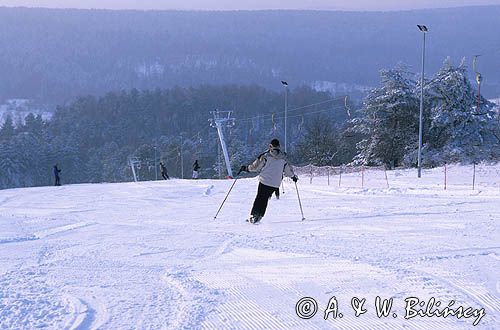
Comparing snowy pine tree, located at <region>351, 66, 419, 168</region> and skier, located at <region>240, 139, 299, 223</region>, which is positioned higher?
snowy pine tree, located at <region>351, 66, 419, 168</region>

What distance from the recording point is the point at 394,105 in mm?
50531

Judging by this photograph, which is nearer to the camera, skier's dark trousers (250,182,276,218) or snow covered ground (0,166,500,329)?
snow covered ground (0,166,500,329)

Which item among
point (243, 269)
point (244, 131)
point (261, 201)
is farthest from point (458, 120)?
point (244, 131)

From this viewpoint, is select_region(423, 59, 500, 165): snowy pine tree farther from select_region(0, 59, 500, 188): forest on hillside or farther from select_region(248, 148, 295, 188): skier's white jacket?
select_region(248, 148, 295, 188): skier's white jacket

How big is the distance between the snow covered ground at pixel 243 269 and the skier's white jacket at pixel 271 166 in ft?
2.79

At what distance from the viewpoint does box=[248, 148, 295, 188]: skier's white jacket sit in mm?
11375

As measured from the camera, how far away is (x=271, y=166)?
452 inches

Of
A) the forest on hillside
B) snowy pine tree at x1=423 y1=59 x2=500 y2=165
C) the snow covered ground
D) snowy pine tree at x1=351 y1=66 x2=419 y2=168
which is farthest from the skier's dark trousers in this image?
snowy pine tree at x1=351 y1=66 x2=419 y2=168

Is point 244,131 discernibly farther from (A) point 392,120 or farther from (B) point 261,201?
(B) point 261,201

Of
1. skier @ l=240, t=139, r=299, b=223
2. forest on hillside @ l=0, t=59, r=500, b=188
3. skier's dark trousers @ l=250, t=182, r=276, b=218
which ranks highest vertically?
forest on hillside @ l=0, t=59, r=500, b=188

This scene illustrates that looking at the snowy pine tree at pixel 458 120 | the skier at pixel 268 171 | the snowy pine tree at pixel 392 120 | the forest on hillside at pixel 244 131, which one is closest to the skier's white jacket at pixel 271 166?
the skier at pixel 268 171

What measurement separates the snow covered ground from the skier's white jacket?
85 centimetres

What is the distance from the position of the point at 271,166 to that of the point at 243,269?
512cm

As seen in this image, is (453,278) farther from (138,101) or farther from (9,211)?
(138,101)
